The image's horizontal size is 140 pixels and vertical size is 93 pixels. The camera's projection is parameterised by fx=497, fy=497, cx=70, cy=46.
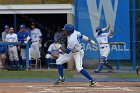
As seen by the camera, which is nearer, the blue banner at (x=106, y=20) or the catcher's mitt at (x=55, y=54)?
the blue banner at (x=106, y=20)

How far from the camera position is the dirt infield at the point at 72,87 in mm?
13664

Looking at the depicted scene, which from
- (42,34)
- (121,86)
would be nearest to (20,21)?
(42,34)

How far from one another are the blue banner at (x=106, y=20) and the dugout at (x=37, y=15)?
60 cm

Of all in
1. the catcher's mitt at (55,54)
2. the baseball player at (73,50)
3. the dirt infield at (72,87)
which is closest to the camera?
the dirt infield at (72,87)

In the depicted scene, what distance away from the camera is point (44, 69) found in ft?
70.1

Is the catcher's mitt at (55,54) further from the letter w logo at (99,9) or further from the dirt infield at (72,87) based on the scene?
the dirt infield at (72,87)

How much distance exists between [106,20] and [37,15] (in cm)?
431

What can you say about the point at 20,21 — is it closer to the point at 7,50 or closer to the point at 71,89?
the point at 7,50

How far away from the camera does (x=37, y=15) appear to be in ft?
78.3

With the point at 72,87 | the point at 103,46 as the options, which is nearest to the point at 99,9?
the point at 103,46

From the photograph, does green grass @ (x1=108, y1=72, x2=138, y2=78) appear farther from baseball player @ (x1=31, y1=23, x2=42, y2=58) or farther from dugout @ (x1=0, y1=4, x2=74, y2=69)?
baseball player @ (x1=31, y1=23, x2=42, y2=58)

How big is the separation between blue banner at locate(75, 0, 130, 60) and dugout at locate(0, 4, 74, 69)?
0.60 m

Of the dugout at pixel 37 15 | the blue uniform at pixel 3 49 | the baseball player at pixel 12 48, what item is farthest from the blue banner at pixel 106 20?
the blue uniform at pixel 3 49

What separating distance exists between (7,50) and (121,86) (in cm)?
744
